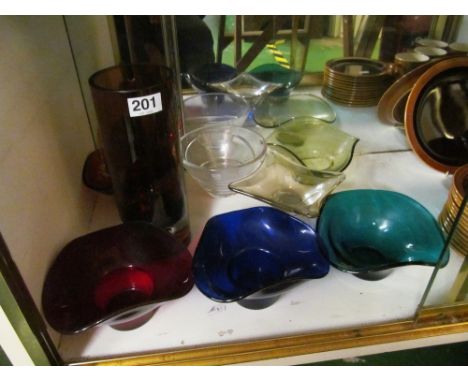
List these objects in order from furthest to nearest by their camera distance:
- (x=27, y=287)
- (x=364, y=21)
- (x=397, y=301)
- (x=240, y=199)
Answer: (x=364, y=21) → (x=240, y=199) → (x=397, y=301) → (x=27, y=287)

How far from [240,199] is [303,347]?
0.26 m

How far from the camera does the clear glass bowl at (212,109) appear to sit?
2.43ft

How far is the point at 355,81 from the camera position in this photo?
2.74ft

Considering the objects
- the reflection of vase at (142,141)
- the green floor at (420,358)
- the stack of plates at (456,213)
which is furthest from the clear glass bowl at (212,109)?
the green floor at (420,358)

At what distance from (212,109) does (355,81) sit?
0.33 metres

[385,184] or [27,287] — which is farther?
[385,184]

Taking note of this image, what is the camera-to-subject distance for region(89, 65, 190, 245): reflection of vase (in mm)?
406

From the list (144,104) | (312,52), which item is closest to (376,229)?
(144,104)

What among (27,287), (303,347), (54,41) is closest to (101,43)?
(54,41)

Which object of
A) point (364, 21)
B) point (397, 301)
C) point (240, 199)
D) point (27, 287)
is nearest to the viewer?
point (27, 287)
